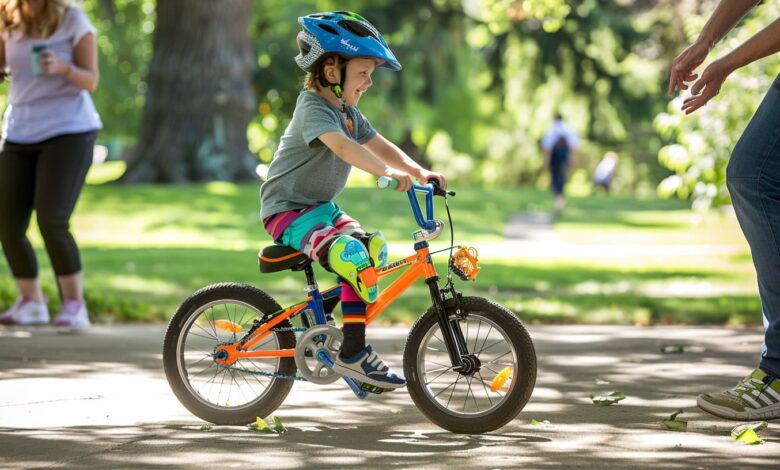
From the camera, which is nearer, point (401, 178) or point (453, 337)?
point (401, 178)

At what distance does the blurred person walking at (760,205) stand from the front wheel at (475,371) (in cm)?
79

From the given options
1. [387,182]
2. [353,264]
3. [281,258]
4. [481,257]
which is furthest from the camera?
[481,257]

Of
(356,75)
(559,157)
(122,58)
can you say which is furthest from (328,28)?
(122,58)

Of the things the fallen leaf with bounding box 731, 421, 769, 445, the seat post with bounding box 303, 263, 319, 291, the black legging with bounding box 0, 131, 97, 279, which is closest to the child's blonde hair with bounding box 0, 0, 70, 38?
the black legging with bounding box 0, 131, 97, 279

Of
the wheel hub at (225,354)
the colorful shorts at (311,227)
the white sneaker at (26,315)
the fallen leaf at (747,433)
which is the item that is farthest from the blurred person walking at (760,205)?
the white sneaker at (26,315)

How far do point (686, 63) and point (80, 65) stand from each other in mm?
4126

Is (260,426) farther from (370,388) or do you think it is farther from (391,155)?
(391,155)

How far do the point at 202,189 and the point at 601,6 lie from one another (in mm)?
18528

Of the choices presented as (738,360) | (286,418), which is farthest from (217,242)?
(286,418)

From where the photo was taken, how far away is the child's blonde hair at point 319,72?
18.2 ft

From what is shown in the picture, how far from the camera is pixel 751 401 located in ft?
17.9

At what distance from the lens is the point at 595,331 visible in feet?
29.6

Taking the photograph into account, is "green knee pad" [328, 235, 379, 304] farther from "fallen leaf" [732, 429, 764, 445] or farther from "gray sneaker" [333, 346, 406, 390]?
"fallen leaf" [732, 429, 764, 445]

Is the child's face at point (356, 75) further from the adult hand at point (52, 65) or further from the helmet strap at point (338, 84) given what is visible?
the adult hand at point (52, 65)
